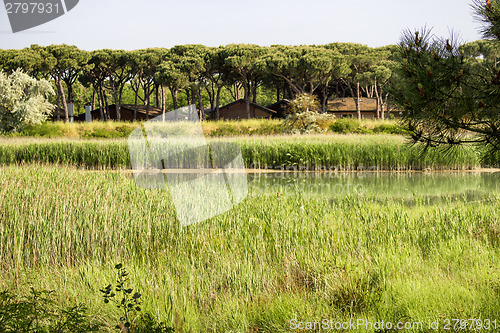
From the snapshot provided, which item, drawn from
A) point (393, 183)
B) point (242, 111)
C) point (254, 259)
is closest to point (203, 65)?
point (242, 111)

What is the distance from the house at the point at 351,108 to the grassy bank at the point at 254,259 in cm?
3547

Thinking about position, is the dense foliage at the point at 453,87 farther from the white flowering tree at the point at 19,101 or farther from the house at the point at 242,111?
the house at the point at 242,111

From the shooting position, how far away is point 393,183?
1202 centimetres

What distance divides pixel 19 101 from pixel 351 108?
97.4ft

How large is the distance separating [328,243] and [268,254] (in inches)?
25.6

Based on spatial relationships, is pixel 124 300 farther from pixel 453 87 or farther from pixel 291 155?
pixel 291 155

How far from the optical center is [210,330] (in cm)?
318

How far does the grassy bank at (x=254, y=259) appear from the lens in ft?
10.6

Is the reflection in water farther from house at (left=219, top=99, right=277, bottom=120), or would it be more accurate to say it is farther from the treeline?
house at (left=219, top=99, right=277, bottom=120)

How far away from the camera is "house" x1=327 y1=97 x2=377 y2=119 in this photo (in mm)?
40312

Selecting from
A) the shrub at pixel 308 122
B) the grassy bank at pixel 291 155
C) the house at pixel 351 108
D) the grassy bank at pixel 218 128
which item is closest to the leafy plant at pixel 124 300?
the grassy bank at pixel 291 155

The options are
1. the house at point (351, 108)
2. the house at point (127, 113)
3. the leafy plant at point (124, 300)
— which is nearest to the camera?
the leafy plant at point (124, 300)

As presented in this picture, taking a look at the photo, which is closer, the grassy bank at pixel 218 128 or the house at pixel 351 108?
the grassy bank at pixel 218 128

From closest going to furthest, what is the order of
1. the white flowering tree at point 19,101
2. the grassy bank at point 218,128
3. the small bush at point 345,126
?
the white flowering tree at point 19,101
the grassy bank at point 218,128
the small bush at point 345,126
